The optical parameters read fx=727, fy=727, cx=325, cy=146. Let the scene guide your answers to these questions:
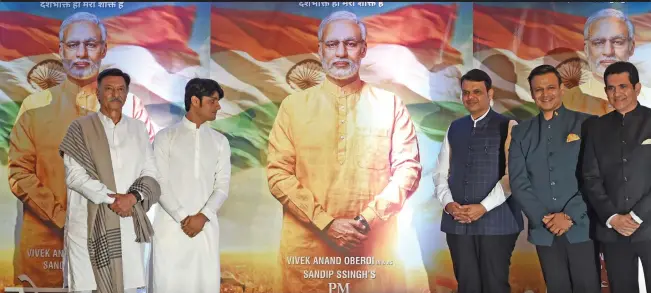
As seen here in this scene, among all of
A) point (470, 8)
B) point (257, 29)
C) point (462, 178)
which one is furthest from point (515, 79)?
point (257, 29)

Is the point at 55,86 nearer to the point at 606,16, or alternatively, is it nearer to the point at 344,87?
the point at 344,87

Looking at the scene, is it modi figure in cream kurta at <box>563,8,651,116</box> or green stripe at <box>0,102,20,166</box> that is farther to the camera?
green stripe at <box>0,102,20,166</box>

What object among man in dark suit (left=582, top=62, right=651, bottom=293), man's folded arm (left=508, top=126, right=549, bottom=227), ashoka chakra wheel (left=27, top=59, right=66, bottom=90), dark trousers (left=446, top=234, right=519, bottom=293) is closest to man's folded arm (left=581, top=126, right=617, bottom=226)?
man in dark suit (left=582, top=62, right=651, bottom=293)

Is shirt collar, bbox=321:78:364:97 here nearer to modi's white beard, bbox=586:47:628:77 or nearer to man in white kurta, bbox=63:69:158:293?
man in white kurta, bbox=63:69:158:293

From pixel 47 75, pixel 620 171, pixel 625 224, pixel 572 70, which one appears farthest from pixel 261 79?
pixel 625 224

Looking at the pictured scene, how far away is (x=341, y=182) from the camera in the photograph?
18.9 feet

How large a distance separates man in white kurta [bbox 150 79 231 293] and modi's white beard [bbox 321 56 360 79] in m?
0.97

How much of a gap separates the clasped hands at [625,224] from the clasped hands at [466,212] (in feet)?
2.83

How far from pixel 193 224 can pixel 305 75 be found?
1.60 metres

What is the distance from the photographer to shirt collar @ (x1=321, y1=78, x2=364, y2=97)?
19.2 feet

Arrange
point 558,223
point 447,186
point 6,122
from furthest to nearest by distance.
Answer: point 6,122 < point 447,186 < point 558,223

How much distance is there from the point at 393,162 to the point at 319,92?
2.68 ft

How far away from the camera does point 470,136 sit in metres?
5.17

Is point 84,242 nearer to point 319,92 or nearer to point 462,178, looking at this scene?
point 319,92
